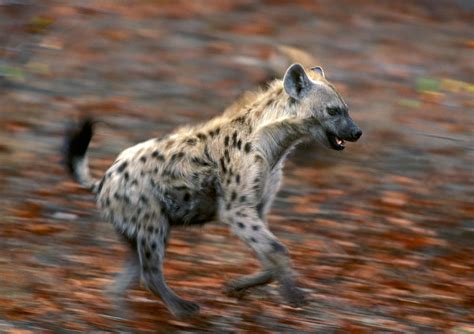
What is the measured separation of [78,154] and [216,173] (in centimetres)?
102

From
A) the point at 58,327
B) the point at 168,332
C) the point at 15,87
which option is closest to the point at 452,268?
the point at 168,332

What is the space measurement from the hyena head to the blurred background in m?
1.25

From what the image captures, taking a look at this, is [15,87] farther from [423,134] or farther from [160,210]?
[160,210]

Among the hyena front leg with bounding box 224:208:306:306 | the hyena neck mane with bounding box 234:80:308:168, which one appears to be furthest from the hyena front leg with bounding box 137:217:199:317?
the hyena neck mane with bounding box 234:80:308:168

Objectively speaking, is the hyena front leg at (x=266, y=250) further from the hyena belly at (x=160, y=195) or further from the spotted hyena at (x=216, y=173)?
the hyena belly at (x=160, y=195)

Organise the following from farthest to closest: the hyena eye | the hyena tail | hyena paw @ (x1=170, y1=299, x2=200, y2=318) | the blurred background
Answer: the blurred background → the hyena tail → the hyena eye → hyena paw @ (x1=170, y1=299, x2=200, y2=318)

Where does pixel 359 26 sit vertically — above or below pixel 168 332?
above

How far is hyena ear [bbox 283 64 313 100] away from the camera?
285 inches

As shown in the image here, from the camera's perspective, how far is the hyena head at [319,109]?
726cm

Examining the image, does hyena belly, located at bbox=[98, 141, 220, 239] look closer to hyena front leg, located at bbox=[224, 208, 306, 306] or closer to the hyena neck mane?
hyena front leg, located at bbox=[224, 208, 306, 306]

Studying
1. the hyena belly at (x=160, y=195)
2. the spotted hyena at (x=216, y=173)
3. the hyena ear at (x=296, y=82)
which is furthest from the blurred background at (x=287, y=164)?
the hyena ear at (x=296, y=82)

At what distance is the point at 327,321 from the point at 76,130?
2.16 m

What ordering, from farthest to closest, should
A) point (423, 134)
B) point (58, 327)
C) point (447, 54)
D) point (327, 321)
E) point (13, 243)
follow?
point (447, 54) → point (423, 134) → point (13, 243) → point (327, 321) → point (58, 327)

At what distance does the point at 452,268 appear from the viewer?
8633mm
